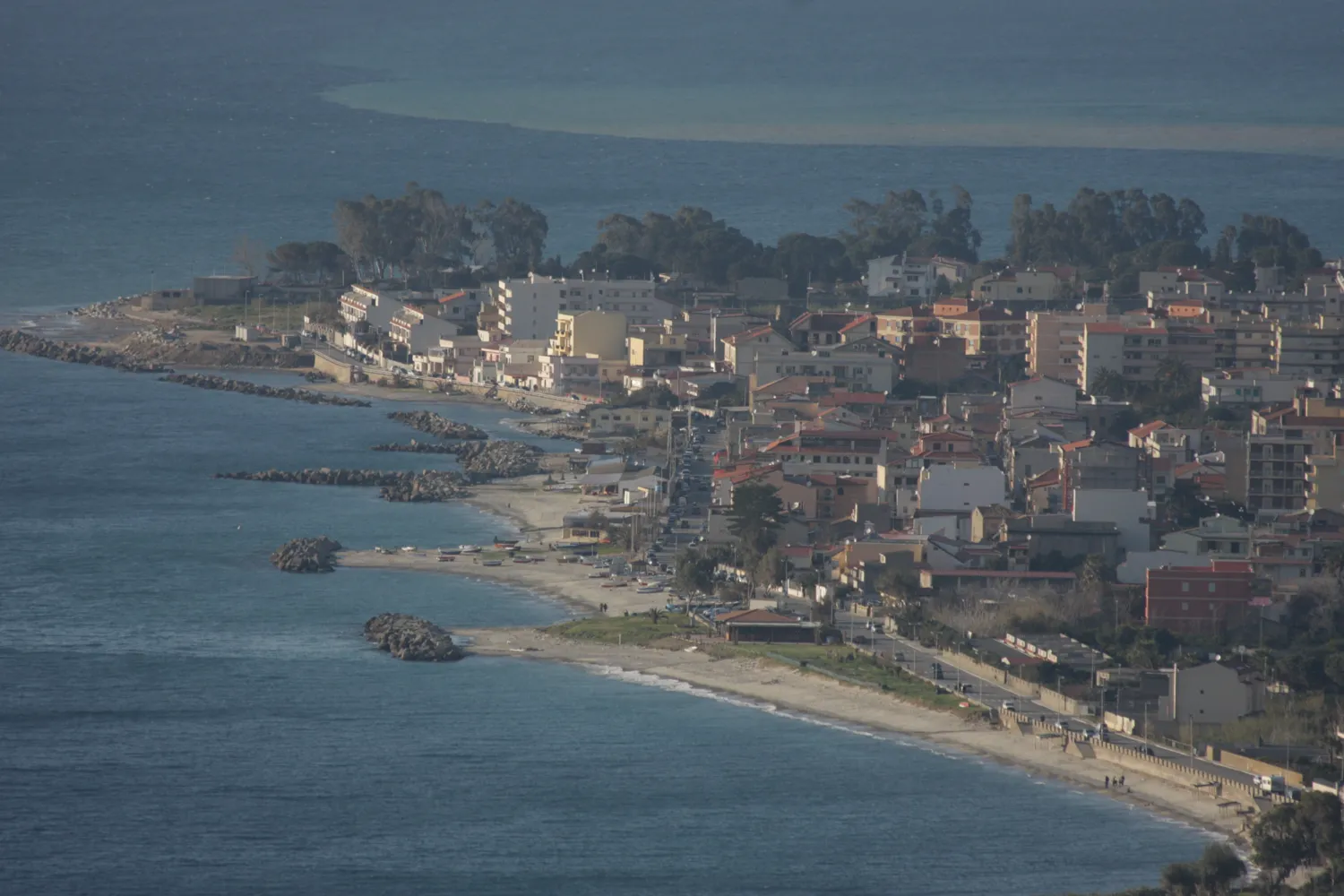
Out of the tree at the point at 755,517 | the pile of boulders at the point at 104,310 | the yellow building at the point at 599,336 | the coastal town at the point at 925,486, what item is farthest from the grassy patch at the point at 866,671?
the pile of boulders at the point at 104,310

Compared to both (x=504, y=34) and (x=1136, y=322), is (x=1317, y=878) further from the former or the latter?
(x=504, y=34)

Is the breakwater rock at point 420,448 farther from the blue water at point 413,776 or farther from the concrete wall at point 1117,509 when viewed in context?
the concrete wall at point 1117,509

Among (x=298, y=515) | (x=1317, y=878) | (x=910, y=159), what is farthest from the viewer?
(x=910, y=159)

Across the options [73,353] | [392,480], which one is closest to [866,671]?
[392,480]

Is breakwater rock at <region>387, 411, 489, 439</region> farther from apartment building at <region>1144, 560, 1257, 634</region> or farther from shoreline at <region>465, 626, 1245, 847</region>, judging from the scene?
apartment building at <region>1144, 560, 1257, 634</region>

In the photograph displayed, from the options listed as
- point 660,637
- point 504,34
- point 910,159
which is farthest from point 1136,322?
point 504,34

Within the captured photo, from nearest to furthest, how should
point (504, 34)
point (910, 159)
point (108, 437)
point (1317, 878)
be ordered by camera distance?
point (1317, 878), point (108, 437), point (910, 159), point (504, 34)

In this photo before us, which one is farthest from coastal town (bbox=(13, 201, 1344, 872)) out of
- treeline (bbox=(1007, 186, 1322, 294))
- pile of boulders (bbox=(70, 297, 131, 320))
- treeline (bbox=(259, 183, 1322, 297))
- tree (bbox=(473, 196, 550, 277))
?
pile of boulders (bbox=(70, 297, 131, 320))
